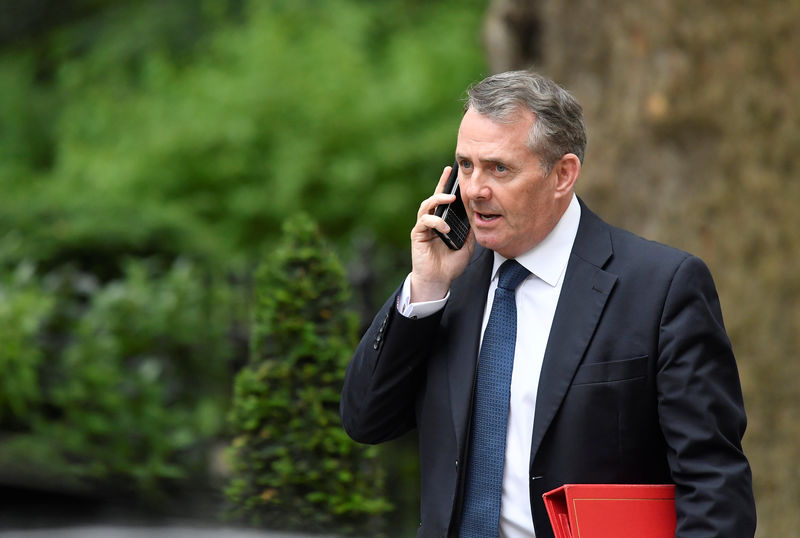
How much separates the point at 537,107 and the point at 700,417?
84 cm

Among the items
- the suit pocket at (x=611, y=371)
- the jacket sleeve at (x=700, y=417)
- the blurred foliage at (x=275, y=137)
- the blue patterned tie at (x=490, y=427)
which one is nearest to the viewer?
the jacket sleeve at (x=700, y=417)

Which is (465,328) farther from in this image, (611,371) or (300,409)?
(300,409)

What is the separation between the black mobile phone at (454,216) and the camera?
9.55 feet

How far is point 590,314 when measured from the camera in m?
2.71

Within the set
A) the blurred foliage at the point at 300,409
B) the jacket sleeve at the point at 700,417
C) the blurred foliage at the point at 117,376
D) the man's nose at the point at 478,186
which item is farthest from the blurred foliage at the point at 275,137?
the jacket sleeve at the point at 700,417

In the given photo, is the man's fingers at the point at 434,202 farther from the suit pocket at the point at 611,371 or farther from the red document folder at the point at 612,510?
the red document folder at the point at 612,510

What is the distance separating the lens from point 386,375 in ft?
9.57

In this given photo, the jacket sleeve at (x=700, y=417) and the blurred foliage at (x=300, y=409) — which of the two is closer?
the jacket sleeve at (x=700, y=417)

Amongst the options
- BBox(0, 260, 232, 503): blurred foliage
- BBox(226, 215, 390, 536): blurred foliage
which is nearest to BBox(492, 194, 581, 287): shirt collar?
BBox(226, 215, 390, 536): blurred foliage

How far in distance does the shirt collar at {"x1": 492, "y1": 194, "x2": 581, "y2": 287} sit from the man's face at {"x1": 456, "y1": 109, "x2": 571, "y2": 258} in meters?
0.04

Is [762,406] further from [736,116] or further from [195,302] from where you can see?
[195,302]

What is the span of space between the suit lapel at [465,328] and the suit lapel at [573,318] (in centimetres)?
21

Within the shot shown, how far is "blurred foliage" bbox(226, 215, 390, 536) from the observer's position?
4418 mm

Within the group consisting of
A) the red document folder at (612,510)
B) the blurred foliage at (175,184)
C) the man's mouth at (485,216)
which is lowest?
the red document folder at (612,510)
